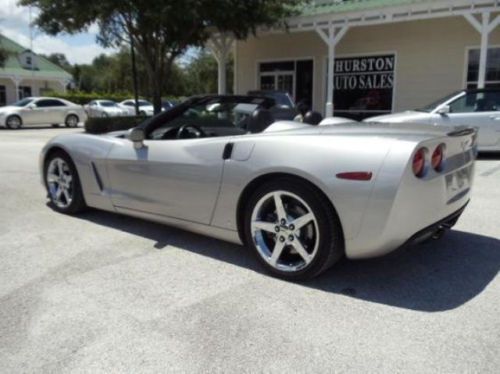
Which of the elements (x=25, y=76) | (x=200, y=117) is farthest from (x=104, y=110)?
(x=200, y=117)

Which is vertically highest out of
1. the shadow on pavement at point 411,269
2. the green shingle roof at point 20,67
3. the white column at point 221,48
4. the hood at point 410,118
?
the green shingle roof at point 20,67

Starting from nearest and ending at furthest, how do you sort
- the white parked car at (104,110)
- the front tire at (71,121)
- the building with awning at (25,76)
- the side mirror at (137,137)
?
the side mirror at (137,137)
the front tire at (71,121)
the white parked car at (104,110)
the building with awning at (25,76)

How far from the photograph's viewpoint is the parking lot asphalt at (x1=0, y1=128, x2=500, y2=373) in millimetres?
2451

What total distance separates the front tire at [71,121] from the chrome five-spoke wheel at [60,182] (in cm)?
1989

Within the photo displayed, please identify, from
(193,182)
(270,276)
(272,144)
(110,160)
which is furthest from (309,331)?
(110,160)

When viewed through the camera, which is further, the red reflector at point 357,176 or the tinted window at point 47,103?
the tinted window at point 47,103

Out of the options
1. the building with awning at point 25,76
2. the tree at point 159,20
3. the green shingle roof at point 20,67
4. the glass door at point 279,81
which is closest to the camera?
the tree at point 159,20

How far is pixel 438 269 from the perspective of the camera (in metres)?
3.64

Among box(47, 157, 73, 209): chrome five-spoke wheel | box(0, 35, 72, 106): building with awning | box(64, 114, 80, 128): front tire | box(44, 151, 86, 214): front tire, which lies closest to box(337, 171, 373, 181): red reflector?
box(44, 151, 86, 214): front tire

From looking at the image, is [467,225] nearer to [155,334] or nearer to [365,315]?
[365,315]

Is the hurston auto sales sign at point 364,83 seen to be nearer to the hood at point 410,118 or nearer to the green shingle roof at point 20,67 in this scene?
the hood at point 410,118

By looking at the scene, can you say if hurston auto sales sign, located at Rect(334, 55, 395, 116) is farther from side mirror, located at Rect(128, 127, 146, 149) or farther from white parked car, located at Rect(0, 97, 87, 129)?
white parked car, located at Rect(0, 97, 87, 129)

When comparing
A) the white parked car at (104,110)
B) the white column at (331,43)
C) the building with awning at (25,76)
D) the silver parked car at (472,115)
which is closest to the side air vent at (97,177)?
the silver parked car at (472,115)

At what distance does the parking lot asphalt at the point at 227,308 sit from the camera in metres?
2.45
